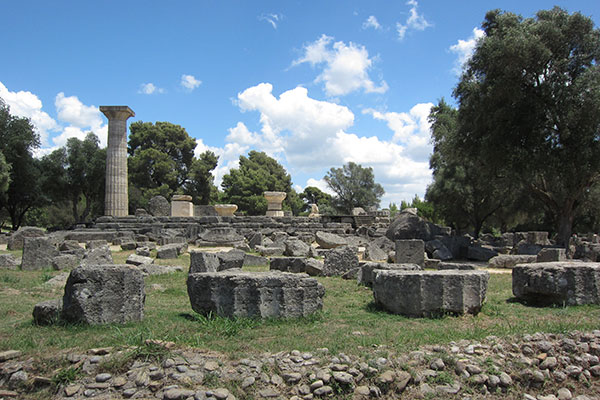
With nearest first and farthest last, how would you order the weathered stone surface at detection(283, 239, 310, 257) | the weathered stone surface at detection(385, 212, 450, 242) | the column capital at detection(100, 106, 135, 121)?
the weathered stone surface at detection(283, 239, 310, 257)
the weathered stone surface at detection(385, 212, 450, 242)
the column capital at detection(100, 106, 135, 121)

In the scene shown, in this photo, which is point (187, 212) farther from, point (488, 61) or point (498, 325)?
point (498, 325)

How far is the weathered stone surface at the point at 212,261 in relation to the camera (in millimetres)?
8398

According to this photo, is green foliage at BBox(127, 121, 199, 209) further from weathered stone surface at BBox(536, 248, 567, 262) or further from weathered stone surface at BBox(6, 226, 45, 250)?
weathered stone surface at BBox(536, 248, 567, 262)

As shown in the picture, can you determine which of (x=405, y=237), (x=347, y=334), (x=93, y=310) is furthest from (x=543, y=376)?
(x=405, y=237)

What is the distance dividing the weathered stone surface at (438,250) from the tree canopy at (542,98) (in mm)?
4303

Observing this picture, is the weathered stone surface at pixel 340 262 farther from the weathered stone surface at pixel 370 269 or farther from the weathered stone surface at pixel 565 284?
the weathered stone surface at pixel 565 284

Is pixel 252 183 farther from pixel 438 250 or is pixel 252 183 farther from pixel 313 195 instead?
pixel 438 250

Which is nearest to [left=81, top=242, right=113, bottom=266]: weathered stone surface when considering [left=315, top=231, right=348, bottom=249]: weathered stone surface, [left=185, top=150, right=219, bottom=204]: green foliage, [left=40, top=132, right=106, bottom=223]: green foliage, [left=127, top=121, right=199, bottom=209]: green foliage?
[left=315, top=231, right=348, bottom=249]: weathered stone surface

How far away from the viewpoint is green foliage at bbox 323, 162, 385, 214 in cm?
5584

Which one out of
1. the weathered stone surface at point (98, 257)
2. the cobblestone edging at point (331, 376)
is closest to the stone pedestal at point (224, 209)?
the weathered stone surface at point (98, 257)

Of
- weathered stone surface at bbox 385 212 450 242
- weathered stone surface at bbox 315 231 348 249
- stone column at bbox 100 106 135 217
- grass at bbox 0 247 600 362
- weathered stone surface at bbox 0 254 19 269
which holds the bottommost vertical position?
grass at bbox 0 247 600 362

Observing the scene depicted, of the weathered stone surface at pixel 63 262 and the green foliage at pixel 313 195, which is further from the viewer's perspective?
the green foliage at pixel 313 195

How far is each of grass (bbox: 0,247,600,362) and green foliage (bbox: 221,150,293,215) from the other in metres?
41.2

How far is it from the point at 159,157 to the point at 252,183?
10800 millimetres
